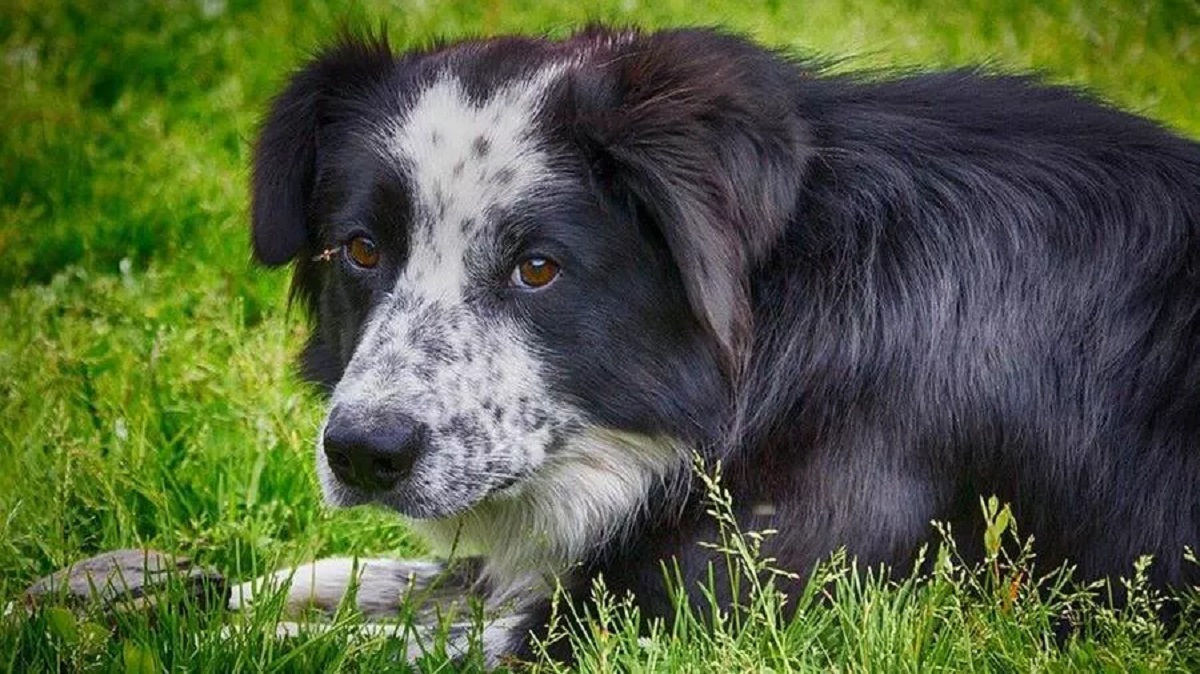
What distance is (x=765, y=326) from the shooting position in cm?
377

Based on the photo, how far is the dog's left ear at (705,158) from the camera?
11.8ft

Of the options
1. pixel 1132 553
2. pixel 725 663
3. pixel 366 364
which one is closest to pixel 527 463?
pixel 366 364

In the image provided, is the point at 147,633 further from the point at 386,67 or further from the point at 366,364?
the point at 386,67

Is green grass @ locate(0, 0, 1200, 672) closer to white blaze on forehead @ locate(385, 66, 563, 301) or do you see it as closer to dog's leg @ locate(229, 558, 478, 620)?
dog's leg @ locate(229, 558, 478, 620)

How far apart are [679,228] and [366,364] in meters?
0.70

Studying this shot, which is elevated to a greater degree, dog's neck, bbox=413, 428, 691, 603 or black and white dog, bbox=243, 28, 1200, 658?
black and white dog, bbox=243, 28, 1200, 658

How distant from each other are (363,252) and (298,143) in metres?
0.36

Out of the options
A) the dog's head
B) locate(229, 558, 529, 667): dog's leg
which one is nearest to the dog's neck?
the dog's head

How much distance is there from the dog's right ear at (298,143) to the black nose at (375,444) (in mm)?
652

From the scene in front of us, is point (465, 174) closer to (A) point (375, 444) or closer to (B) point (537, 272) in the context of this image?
(B) point (537, 272)

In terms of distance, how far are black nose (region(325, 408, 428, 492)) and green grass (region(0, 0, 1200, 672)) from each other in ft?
1.20

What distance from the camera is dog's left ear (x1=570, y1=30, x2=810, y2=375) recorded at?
359cm

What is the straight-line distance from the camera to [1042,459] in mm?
3721

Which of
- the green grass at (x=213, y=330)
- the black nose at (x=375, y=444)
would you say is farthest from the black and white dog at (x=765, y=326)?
the green grass at (x=213, y=330)
